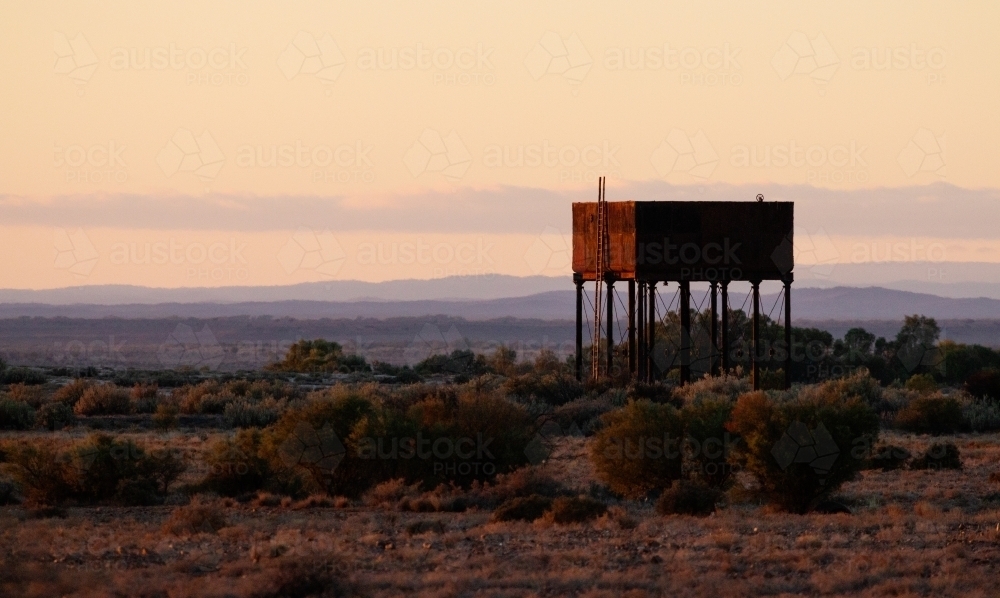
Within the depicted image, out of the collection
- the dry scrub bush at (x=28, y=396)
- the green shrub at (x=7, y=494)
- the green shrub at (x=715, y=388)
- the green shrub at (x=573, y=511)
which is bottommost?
the green shrub at (x=7, y=494)

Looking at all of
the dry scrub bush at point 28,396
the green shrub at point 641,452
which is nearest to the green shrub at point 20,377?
the dry scrub bush at point 28,396

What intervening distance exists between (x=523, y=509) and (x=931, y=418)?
19.7 metres

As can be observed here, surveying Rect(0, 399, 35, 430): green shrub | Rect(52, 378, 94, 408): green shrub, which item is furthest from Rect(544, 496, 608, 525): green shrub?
Rect(52, 378, 94, 408): green shrub

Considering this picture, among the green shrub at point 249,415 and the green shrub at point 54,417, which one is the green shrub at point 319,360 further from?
the green shrub at point 54,417

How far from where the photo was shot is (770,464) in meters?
22.1

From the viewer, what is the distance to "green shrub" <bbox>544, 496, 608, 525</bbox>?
19.7 meters

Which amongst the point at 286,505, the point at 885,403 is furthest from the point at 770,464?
the point at 885,403

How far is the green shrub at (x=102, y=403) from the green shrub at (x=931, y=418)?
74.4 feet

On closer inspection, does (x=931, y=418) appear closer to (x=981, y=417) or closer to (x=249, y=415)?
(x=981, y=417)

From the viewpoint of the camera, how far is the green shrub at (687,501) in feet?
69.2

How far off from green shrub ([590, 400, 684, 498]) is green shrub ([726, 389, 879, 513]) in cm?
175

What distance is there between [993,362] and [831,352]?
7.63 meters

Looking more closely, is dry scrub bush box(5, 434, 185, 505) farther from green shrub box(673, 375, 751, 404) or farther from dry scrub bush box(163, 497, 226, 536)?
green shrub box(673, 375, 751, 404)

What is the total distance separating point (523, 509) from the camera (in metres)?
20.5
